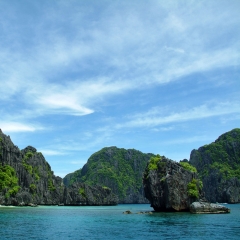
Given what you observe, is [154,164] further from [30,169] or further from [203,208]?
[30,169]

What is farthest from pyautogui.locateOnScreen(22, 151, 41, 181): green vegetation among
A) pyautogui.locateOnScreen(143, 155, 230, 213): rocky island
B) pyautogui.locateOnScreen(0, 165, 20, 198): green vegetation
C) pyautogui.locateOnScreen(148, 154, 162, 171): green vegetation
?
pyautogui.locateOnScreen(143, 155, 230, 213): rocky island

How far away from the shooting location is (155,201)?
89438 mm

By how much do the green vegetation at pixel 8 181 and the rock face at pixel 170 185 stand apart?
7729cm

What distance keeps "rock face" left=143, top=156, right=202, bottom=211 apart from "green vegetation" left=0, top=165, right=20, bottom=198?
254 ft

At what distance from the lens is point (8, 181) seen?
154500mm

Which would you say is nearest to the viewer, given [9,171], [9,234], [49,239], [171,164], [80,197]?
[49,239]

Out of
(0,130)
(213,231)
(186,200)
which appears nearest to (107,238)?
(213,231)

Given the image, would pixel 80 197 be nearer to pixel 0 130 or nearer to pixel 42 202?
pixel 42 202

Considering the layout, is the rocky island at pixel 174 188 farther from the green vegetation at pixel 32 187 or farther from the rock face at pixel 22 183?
the green vegetation at pixel 32 187

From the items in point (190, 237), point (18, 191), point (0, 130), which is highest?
point (0, 130)

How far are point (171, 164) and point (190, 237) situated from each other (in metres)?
52.5

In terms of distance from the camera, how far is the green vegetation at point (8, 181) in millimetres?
144750

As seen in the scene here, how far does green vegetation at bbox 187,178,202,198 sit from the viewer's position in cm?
8260

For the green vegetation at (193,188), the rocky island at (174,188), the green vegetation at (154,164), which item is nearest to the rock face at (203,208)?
the rocky island at (174,188)
